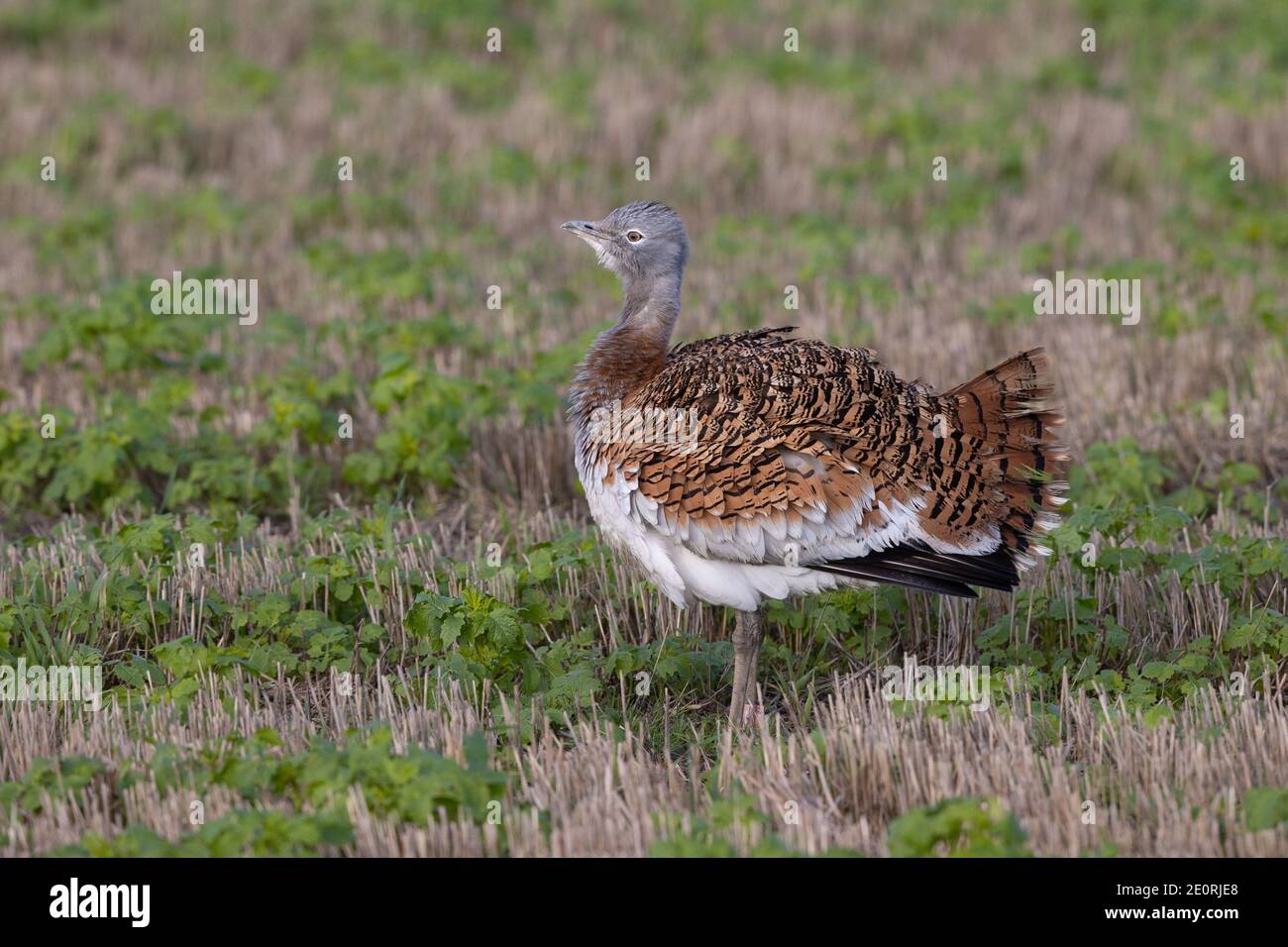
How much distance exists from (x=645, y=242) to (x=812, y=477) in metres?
1.40

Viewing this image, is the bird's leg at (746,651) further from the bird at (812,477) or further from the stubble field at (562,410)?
the stubble field at (562,410)

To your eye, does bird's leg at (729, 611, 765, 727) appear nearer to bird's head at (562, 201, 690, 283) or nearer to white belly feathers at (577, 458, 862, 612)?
white belly feathers at (577, 458, 862, 612)

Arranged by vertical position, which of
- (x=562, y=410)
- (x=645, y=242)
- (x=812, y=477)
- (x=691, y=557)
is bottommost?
(x=691, y=557)

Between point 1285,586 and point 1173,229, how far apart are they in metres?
6.14

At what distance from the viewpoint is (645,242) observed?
5.84 m

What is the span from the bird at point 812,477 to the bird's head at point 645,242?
59cm

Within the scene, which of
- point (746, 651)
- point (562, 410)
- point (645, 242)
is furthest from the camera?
point (562, 410)

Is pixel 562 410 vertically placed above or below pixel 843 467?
above

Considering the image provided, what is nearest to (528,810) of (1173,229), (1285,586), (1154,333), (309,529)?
(309,529)

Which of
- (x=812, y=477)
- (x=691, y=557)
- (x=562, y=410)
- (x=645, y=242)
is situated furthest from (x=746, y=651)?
(x=562, y=410)

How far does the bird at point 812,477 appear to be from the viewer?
4871 mm

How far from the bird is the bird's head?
0.59 m

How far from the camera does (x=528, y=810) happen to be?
14.3ft

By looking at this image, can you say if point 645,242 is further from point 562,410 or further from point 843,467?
point 562,410
